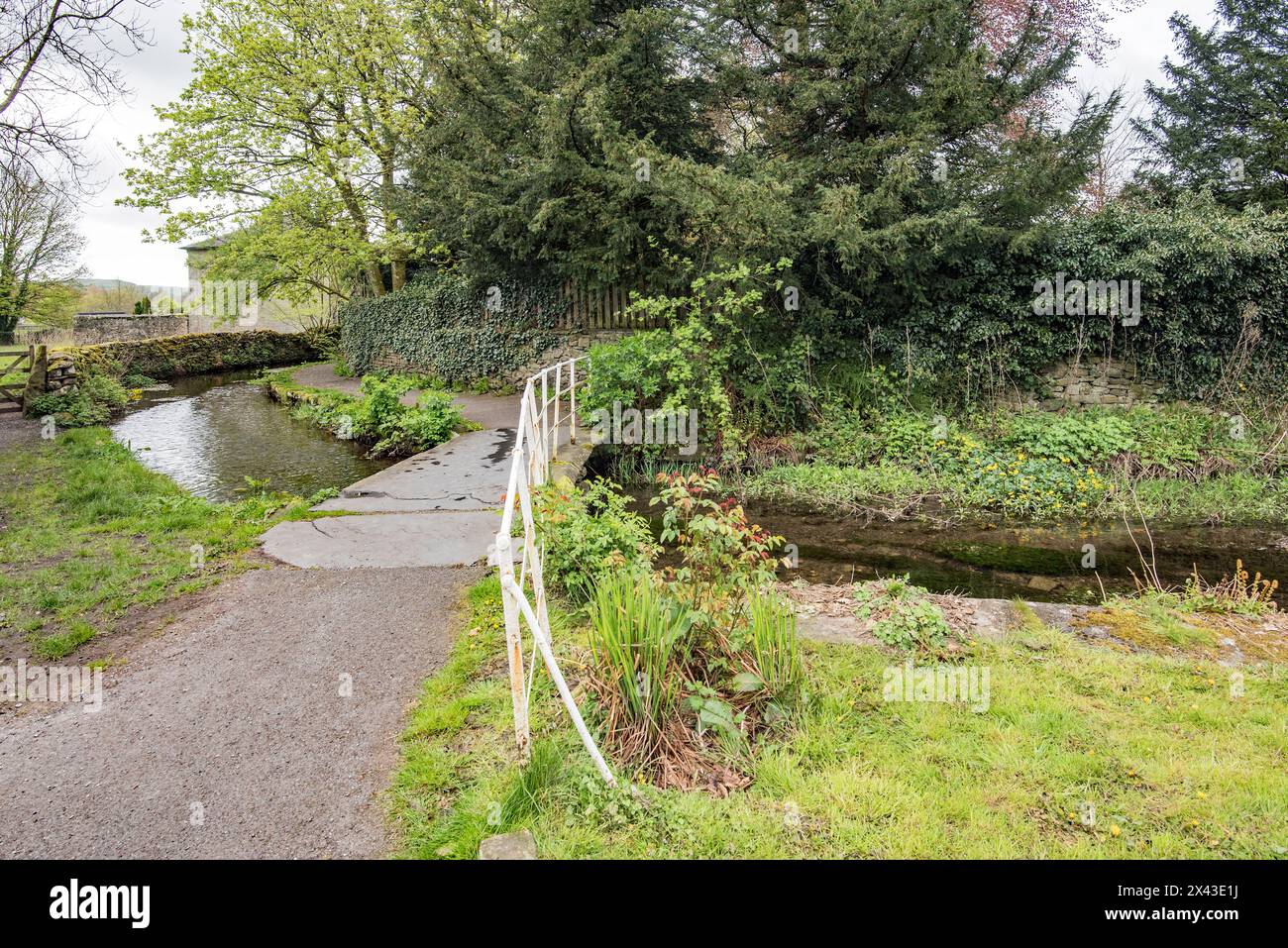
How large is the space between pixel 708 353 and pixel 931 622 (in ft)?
19.5

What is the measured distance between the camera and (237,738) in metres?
3.14

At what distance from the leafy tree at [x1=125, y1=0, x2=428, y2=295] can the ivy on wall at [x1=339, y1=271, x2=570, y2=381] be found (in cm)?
127

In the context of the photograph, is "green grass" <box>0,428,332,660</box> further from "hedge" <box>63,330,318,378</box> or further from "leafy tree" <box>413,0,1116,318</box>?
"hedge" <box>63,330,318,378</box>

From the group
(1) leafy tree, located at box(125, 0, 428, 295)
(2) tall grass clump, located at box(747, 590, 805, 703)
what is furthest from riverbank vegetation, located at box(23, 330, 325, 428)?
(2) tall grass clump, located at box(747, 590, 805, 703)

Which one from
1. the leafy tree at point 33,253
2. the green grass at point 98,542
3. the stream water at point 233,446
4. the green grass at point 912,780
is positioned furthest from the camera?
the leafy tree at point 33,253

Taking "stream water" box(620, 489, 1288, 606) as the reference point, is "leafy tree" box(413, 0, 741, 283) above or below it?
above

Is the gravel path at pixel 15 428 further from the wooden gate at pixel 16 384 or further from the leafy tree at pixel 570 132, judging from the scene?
the leafy tree at pixel 570 132

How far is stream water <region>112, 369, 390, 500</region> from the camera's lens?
9.02m

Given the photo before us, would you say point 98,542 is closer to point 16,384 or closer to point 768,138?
point 768,138

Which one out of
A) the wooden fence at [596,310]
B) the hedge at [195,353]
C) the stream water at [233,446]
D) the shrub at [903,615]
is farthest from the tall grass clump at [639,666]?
the hedge at [195,353]

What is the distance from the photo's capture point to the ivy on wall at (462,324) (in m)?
13.8

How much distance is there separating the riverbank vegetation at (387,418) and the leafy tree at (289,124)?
430 centimetres
